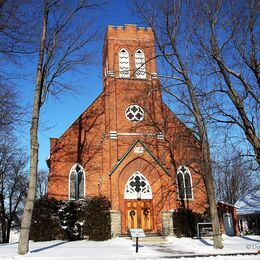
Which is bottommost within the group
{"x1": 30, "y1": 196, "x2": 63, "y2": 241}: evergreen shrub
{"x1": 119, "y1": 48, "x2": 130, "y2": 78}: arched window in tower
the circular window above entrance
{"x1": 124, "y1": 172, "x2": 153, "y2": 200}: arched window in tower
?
{"x1": 30, "y1": 196, "x2": 63, "y2": 241}: evergreen shrub

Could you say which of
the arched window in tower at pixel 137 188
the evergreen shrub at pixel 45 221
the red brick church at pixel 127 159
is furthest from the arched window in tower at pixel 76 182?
the arched window in tower at pixel 137 188

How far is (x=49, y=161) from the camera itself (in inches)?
992

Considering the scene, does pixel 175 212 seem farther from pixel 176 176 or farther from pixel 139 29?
pixel 139 29

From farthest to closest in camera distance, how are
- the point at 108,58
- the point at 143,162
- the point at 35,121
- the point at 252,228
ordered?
the point at 252,228, the point at 108,58, the point at 143,162, the point at 35,121

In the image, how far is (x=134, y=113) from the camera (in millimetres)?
26203

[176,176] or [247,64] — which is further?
[176,176]

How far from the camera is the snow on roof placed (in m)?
27.5

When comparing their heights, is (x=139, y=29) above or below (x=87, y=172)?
above

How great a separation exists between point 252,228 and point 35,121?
79.1 feet

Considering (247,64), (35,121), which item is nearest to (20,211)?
(35,121)

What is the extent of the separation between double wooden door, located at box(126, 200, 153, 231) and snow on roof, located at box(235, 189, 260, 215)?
9.01 meters

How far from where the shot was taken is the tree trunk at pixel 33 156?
13.4 metres

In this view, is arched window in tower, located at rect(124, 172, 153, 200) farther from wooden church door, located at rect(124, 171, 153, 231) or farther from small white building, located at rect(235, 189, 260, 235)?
small white building, located at rect(235, 189, 260, 235)

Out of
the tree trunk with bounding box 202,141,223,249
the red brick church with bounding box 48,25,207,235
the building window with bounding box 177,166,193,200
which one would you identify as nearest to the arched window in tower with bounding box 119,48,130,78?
the red brick church with bounding box 48,25,207,235
